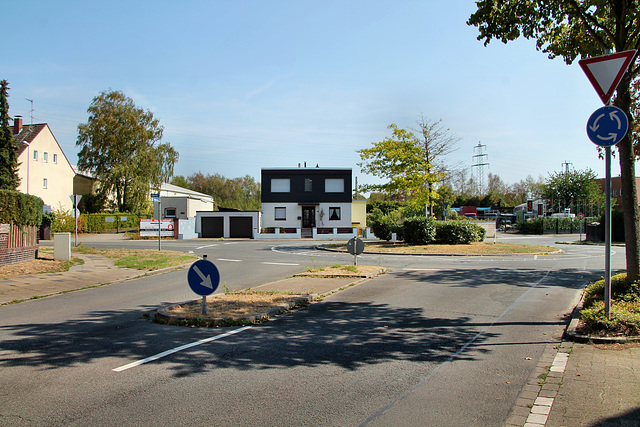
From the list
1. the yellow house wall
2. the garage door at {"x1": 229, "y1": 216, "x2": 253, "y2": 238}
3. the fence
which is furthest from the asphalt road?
the yellow house wall

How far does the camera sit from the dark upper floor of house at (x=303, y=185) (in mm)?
51125

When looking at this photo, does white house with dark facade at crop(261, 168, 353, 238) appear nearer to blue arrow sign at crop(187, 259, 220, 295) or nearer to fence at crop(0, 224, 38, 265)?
fence at crop(0, 224, 38, 265)

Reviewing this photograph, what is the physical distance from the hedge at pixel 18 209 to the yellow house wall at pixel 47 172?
30.0 meters

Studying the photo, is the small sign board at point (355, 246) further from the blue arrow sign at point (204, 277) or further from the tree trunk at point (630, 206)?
the tree trunk at point (630, 206)

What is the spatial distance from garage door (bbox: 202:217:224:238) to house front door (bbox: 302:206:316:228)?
9404 mm

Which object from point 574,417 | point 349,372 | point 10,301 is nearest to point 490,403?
point 574,417

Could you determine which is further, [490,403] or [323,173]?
[323,173]

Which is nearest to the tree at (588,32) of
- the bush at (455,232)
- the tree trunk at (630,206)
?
the tree trunk at (630,206)

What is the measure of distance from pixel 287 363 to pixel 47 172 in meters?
50.9

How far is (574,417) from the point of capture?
3990 mm

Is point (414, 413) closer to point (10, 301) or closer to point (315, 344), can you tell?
point (315, 344)

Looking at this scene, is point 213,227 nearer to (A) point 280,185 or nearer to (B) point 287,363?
(A) point 280,185

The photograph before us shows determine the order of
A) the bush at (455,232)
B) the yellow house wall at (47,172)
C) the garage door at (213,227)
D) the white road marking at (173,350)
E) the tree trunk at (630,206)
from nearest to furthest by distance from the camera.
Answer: the white road marking at (173,350)
the tree trunk at (630,206)
the bush at (455,232)
the yellow house wall at (47,172)
the garage door at (213,227)

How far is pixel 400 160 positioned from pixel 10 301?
24237 mm
